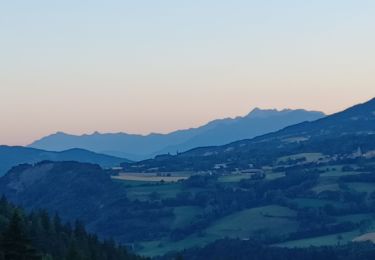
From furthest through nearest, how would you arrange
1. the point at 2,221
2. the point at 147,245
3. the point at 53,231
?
the point at 147,245, the point at 53,231, the point at 2,221

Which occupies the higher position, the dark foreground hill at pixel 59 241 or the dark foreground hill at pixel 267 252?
the dark foreground hill at pixel 59 241

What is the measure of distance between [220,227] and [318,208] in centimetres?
2501

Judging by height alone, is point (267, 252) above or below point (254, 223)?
below

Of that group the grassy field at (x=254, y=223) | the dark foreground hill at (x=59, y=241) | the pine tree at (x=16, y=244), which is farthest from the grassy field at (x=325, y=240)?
the pine tree at (x=16, y=244)

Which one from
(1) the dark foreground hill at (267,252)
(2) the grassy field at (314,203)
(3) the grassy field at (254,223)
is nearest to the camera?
(1) the dark foreground hill at (267,252)

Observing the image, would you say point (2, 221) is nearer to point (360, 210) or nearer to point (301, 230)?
point (301, 230)

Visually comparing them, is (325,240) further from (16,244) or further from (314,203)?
(16,244)

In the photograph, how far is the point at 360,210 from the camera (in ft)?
618

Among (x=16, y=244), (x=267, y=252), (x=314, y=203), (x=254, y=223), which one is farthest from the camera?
(x=314, y=203)

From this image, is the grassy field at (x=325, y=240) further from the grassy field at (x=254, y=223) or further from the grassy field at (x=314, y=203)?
the grassy field at (x=314, y=203)

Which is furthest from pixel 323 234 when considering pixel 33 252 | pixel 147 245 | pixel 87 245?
pixel 33 252

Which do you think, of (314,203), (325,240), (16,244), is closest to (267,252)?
(325,240)

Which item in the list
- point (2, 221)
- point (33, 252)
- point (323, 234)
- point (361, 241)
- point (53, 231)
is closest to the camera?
point (33, 252)

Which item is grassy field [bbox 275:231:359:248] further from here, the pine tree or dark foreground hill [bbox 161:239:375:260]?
the pine tree
